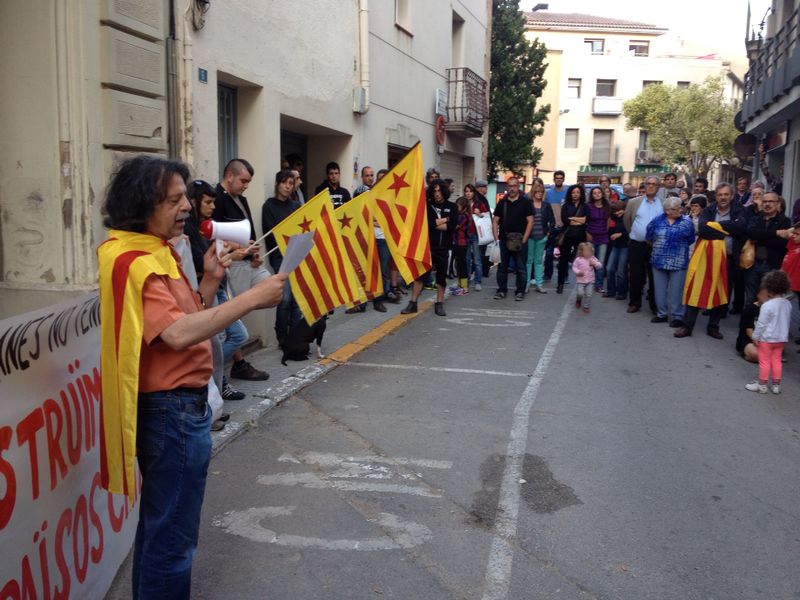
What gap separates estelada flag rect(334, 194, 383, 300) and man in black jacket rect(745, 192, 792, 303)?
13.8 ft

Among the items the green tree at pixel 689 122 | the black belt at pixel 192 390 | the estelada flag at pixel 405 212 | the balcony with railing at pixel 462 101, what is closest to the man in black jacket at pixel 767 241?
the estelada flag at pixel 405 212

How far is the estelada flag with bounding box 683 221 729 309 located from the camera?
9.42 meters

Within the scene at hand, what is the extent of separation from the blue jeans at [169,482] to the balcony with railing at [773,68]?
14.6 m

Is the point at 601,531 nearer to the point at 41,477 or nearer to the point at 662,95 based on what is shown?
the point at 41,477

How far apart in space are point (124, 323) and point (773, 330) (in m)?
6.01

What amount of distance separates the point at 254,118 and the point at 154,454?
629 centimetres

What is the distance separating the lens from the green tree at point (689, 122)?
135 ft

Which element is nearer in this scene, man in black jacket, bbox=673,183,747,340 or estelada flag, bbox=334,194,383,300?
estelada flag, bbox=334,194,383,300

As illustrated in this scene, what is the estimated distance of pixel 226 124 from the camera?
8.24m

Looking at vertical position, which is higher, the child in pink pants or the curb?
the child in pink pants

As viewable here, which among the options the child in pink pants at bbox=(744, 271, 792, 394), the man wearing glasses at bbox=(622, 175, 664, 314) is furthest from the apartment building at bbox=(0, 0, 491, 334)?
the child in pink pants at bbox=(744, 271, 792, 394)

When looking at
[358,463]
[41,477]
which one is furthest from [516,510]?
[41,477]

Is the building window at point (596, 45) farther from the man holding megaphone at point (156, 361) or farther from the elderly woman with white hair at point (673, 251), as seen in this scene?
the man holding megaphone at point (156, 361)

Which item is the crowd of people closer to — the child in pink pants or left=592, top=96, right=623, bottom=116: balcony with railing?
the child in pink pants
